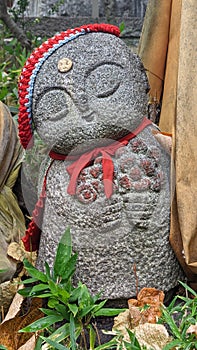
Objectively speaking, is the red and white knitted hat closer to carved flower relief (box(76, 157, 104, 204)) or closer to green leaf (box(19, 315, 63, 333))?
carved flower relief (box(76, 157, 104, 204))

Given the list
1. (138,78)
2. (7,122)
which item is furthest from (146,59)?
(7,122)

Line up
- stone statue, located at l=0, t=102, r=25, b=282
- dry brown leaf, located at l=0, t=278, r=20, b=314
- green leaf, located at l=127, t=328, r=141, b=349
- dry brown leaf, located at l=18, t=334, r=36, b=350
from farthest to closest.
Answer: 1. stone statue, located at l=0, t=102, r=25, b=282
2. dry brown leaf, located at l=0, t=278, r=20, b=314
3. dry brown leaf, located at l=18, t=334, r=36, b=350
4. green leaf, located at l=127, t=328, r=141, b=349

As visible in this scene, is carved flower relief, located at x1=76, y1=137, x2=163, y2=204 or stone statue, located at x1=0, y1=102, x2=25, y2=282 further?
stone statue, located at x1=0, y1=102, x2=25, y2=282

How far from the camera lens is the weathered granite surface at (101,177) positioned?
1.76 metres

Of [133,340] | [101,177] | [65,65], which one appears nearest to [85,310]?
[133,340]

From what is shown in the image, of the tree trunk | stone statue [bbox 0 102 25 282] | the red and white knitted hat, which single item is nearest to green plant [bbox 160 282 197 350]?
the red and white knitted hat

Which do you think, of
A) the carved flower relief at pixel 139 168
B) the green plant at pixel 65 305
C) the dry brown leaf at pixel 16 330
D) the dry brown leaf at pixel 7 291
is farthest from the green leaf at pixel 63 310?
the dry brown leaf at pixel 7 291

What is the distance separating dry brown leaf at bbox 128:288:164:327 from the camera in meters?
1.62

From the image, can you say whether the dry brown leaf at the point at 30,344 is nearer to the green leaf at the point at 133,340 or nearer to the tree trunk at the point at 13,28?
the green leaf at the point at 133,340

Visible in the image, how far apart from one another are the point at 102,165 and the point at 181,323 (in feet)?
1.62

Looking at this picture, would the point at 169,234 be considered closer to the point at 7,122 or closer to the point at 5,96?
the point at 7,122

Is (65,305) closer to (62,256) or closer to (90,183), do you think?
(62,256)

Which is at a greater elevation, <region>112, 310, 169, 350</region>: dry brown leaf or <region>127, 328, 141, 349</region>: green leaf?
<region>127, 328, 141, 349</region>: green leaf

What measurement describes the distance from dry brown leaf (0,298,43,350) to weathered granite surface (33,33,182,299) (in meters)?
0.18
